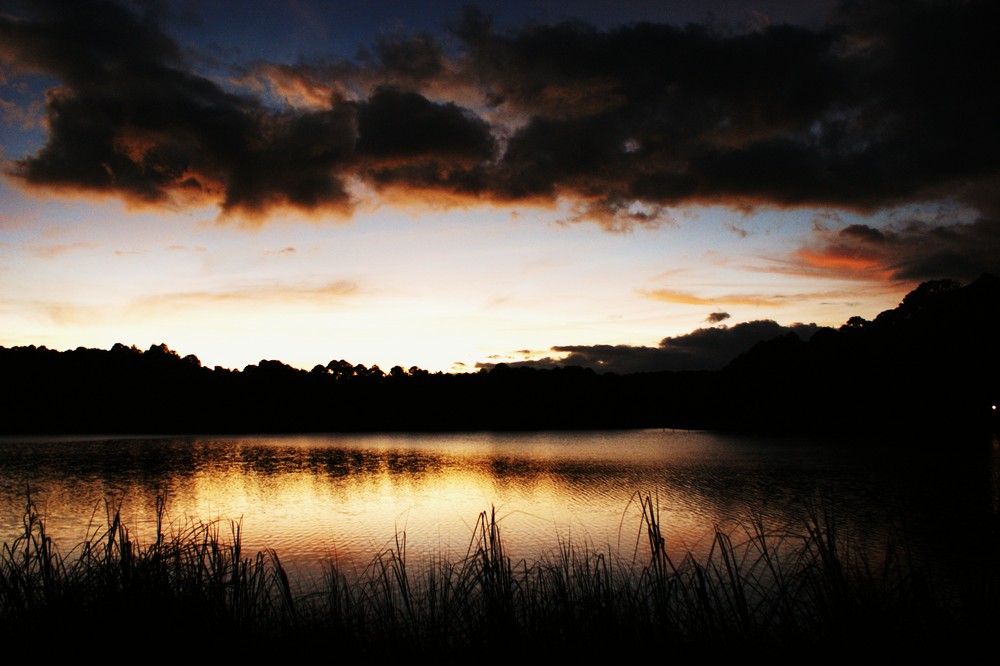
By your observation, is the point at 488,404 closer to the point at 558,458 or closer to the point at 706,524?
the point at 558,458

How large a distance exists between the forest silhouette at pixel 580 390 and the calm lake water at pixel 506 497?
98.3 ft

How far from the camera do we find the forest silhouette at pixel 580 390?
75.5 m

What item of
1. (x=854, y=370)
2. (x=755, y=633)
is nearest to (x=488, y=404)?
(x=854, y=370)

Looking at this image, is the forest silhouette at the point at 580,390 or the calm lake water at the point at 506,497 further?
the forest silhouette at the point at 580,390

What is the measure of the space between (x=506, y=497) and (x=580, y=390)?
380 ft

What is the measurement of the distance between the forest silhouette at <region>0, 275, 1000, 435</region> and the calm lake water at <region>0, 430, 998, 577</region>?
1179 inches

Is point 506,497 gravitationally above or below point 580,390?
below

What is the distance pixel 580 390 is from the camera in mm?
142000

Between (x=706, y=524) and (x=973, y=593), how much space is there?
13936mm

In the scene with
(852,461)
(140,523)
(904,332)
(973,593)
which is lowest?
(852,461)

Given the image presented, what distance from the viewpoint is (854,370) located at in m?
88.2

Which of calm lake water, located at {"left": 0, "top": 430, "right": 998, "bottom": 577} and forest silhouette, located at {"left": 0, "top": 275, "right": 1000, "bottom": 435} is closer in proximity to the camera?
calm lake water, located at {"left": 0, "top": 430, "right": 998, "bottom": 577}

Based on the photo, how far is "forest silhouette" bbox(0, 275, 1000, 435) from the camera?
75500mm

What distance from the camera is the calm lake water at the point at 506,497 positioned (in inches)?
696
